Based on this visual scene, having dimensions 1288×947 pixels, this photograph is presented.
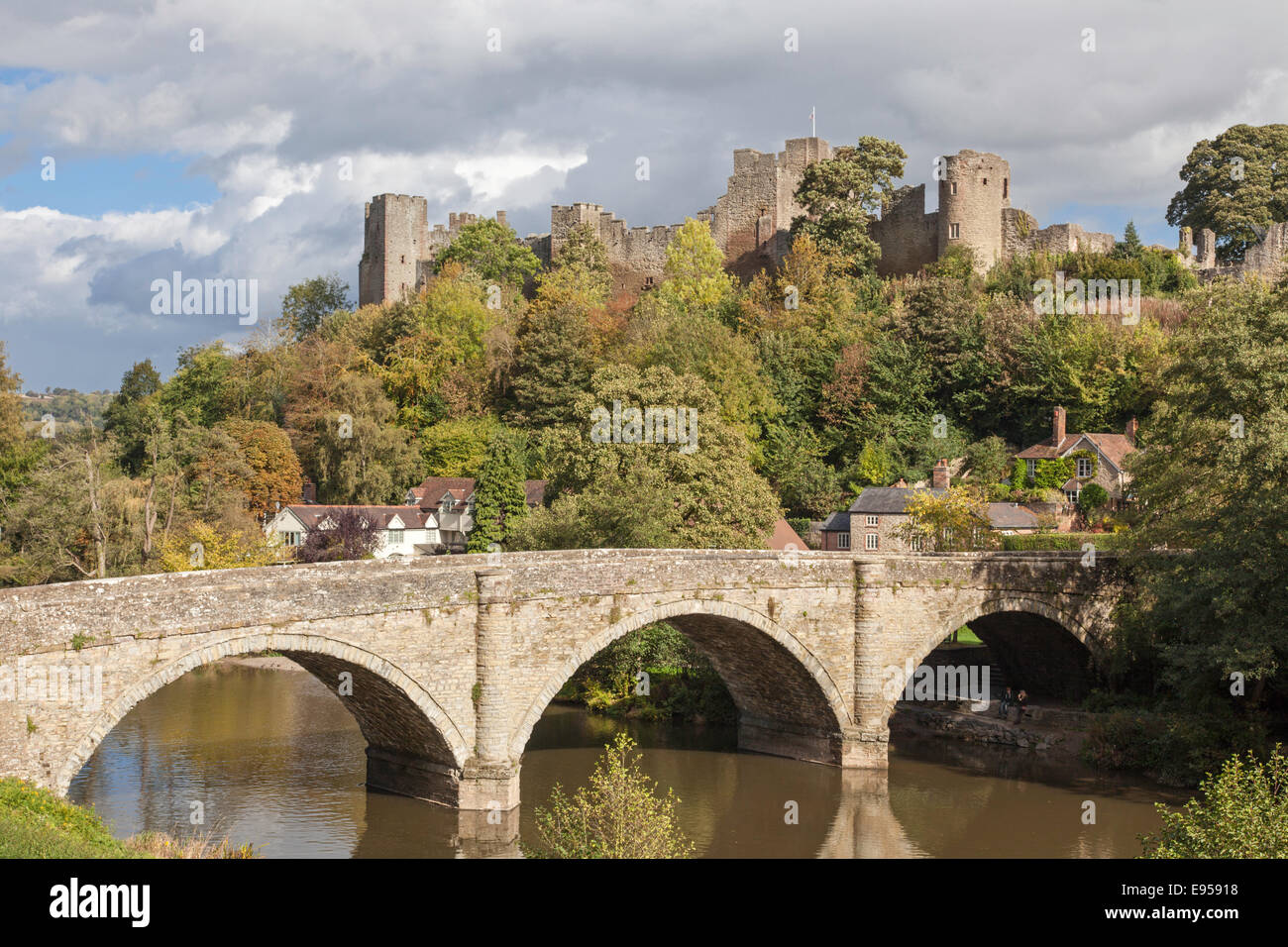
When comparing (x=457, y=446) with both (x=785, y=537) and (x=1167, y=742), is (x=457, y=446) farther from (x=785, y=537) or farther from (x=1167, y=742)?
(x=1167, y=742)

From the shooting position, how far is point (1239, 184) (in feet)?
188

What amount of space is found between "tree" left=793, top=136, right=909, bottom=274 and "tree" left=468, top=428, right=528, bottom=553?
689 inches

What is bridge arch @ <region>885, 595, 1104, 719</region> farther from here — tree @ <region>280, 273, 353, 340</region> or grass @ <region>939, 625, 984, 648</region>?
Answer: tree @ <region>280, 273, 353, 340</region>

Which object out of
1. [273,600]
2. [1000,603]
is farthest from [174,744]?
→ [1000,603]

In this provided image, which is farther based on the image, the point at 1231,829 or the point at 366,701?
the point at 366,701

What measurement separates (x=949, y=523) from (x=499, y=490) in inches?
645

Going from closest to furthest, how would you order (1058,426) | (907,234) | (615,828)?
(615,828) → (1058,426) → (907,234)

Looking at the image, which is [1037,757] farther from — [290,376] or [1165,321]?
[290,376]

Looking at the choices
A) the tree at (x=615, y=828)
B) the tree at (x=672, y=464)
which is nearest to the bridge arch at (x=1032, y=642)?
the tree at (x=672, y=464)

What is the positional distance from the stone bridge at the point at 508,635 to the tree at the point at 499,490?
17.3 metres

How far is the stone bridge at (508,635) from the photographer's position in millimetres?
16719

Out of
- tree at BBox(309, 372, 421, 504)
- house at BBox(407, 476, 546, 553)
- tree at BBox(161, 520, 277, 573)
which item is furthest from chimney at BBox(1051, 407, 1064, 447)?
tree at BBox(161, 520, 277, 573)

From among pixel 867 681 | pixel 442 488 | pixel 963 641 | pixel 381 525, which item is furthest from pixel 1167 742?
pixel 442 488

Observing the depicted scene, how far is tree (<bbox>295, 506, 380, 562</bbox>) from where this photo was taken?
43344mm
